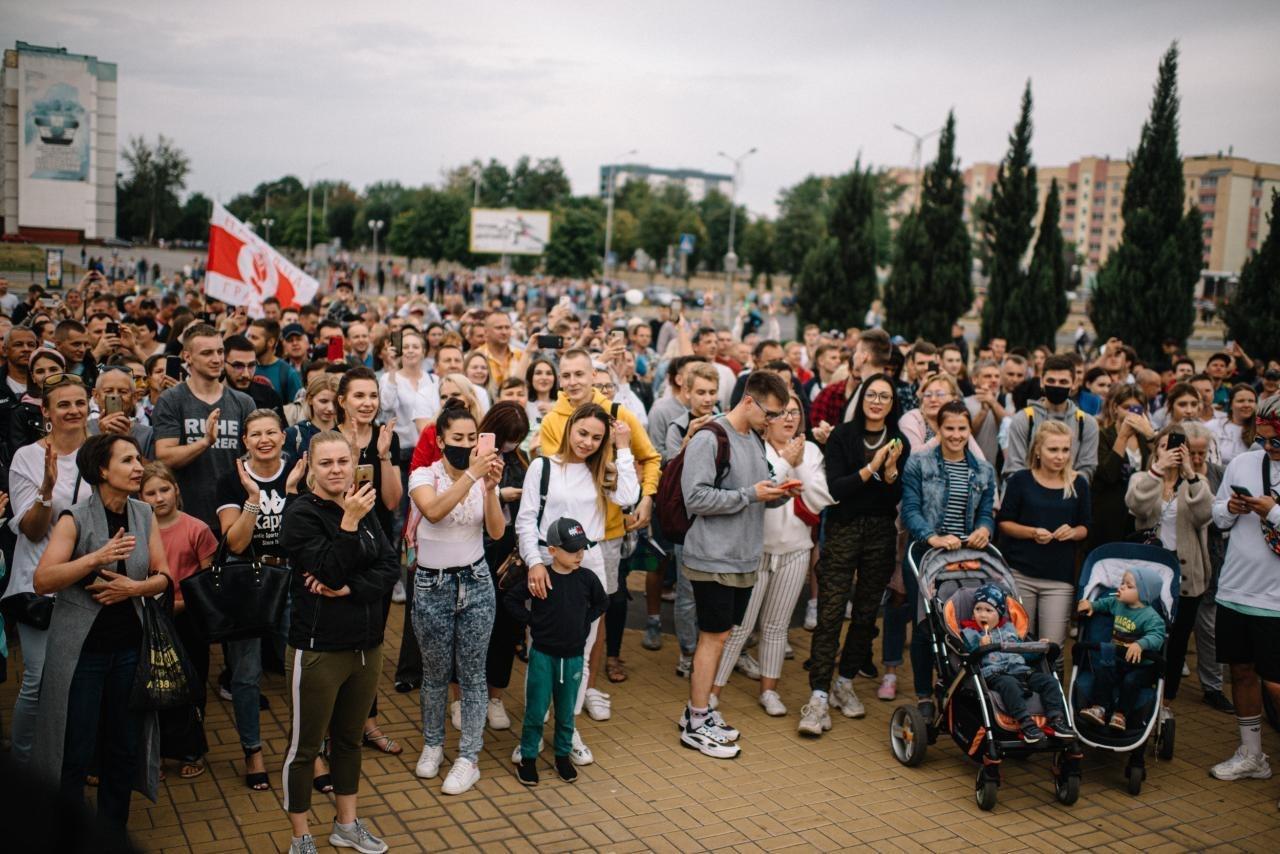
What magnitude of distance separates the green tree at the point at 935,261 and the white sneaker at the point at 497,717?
78.1 feet

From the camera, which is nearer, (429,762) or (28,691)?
(28,691)

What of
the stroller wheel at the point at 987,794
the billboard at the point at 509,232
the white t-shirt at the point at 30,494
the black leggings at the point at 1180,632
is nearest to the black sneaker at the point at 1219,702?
the black leggings at the point at 1180,632

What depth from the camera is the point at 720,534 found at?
6.20m

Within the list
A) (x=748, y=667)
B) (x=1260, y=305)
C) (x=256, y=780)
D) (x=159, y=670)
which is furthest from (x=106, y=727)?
(x=1260, y=305)

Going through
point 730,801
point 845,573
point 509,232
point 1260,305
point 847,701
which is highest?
point 509,232

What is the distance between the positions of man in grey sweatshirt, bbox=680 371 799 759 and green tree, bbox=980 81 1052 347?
23061 millimetres

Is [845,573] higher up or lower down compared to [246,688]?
higher up

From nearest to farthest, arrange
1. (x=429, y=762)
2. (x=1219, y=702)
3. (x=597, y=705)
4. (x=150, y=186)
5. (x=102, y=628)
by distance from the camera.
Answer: (x=102, y=628) < (x=429, y=762) < (x=597, y=705) < (x=1219, y=702) < (x=150, y=186)

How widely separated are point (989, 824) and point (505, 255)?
210 ft

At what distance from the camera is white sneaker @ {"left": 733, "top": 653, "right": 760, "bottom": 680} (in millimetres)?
7562

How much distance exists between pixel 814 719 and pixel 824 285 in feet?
83.5

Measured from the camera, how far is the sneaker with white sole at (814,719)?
6441 millimetres

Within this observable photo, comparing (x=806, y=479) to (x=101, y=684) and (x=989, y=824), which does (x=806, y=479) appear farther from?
(x=101, y=684)

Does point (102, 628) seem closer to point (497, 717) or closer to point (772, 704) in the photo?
point (497, 717)
